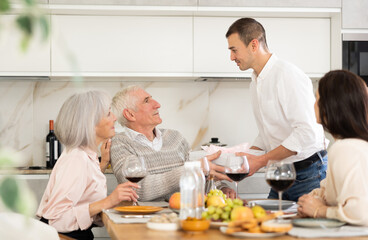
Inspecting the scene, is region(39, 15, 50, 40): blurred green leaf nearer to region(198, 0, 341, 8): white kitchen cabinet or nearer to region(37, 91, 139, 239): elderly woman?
region(37, 91, 139, 239): elderly woman

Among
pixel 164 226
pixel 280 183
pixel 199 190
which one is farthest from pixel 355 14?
pixel 164 226

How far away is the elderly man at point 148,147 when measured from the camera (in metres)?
2.56

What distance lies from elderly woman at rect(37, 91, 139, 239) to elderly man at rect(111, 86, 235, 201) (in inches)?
11.4

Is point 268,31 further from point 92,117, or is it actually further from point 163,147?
point 92,117

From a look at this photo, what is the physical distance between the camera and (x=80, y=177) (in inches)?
85.0

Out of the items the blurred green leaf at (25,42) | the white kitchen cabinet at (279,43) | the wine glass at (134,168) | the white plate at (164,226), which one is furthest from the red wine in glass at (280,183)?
the white kitchen cabinet at (279,43)

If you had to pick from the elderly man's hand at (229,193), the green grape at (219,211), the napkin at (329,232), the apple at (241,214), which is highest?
the apple at (241,214)

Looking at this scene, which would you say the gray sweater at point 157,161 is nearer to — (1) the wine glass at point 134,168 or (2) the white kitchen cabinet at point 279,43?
(1) the wine glass at point 134,168

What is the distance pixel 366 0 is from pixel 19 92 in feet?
9.79

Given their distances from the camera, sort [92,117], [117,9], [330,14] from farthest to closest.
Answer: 1. [330,14]
2. [117,9]
3. [92,117]

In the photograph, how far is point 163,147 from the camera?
2.85 m

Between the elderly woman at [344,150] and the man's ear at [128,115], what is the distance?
1.33m

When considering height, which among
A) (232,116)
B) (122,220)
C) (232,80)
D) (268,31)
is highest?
(268,31)

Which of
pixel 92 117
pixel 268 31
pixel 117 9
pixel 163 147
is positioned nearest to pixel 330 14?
pixel 268 31
